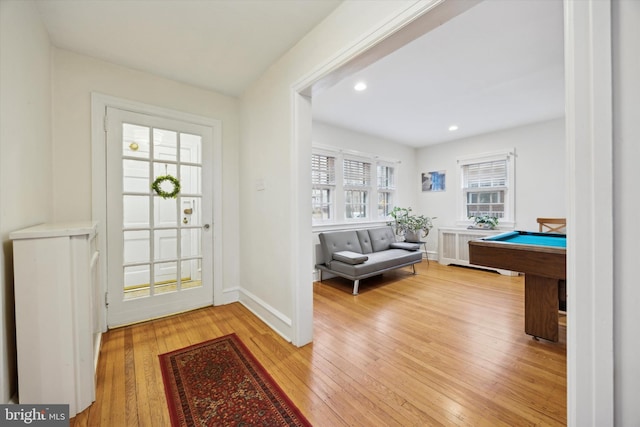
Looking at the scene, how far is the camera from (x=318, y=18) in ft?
5.88

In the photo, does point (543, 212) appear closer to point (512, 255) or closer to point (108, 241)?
point (512, 255)

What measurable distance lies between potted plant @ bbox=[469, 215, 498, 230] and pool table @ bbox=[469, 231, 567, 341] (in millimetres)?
2512

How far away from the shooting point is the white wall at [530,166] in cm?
403

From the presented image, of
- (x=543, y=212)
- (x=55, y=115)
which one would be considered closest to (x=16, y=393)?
(x=55, y=115)

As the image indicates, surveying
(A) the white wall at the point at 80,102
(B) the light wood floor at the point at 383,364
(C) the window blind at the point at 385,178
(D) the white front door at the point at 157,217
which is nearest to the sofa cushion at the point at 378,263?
(B) the light wood floor at the point at 383,364

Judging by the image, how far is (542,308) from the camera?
2078mm

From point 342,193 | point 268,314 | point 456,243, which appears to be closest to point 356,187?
point 342,193

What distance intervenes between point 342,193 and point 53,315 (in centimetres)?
371

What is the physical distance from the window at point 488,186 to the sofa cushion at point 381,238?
1723 millimetres

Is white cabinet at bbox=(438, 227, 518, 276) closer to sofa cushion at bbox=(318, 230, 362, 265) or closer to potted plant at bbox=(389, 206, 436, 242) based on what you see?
potted plant at bbox=(389, 206, 436, 242)

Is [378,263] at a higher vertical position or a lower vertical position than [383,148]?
lower

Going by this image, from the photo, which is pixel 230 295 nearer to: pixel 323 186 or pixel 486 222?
pixel 323 186

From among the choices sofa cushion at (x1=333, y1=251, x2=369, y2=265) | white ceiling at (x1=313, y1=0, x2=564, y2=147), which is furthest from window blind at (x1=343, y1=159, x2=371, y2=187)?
sofa cushion at (x1=333, y1=251, x2=369, y2=265)

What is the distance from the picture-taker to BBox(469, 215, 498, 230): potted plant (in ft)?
14.9
